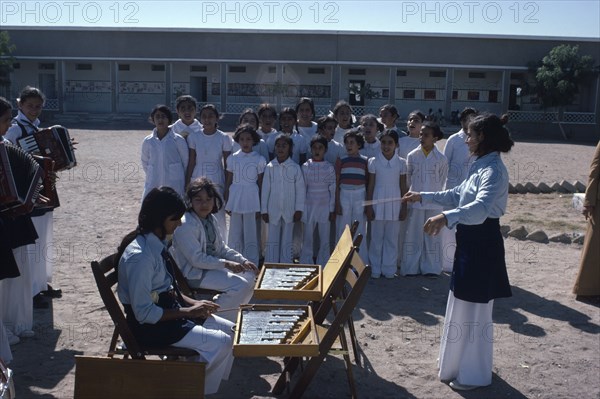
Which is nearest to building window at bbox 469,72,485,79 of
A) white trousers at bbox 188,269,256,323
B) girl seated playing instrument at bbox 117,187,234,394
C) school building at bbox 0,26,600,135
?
school building at bbox 0,26,600,135

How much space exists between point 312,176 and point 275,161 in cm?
47

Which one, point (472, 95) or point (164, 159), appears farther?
point (472, 95)

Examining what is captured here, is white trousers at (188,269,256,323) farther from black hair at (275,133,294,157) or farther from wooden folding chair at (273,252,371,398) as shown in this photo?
black hair at (275,133,294,157)

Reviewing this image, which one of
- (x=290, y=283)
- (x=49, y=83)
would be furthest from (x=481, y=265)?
(x=49, y=83)

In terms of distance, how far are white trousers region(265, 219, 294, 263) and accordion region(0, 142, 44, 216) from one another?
3.24m

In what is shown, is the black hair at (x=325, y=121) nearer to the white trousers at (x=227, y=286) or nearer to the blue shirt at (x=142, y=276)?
the white trousers at (x=227, y=286)

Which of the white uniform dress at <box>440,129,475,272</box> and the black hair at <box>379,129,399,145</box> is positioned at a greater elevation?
the black hair at <box>379,129,399,145</box>

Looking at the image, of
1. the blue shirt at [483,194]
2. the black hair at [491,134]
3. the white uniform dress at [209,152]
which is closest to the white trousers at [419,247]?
the white uniform dress at [209,152]

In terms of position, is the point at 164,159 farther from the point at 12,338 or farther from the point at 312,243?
the point at 12,338

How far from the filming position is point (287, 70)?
3441 cm

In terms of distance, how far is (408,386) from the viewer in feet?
15.6

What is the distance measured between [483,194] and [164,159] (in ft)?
13.5

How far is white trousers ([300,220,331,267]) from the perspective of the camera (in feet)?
25.4

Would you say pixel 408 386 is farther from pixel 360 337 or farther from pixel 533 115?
pixel 533 115
